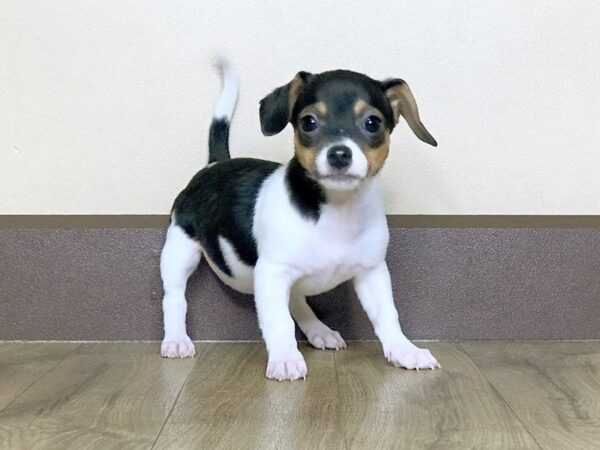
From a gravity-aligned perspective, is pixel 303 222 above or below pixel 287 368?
above

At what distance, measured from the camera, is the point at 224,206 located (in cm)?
216

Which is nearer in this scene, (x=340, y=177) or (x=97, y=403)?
(x=97, y=403)

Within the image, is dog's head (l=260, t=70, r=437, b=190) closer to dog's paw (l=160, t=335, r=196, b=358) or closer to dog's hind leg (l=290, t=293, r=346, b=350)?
dog's hind leg (l=290, t=293, r=346, b=350)

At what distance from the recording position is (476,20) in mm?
2426

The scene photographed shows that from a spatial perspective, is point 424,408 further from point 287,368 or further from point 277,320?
point 277,320

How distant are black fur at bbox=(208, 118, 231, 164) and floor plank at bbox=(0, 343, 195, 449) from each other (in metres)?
0.64

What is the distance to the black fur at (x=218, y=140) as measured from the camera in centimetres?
239

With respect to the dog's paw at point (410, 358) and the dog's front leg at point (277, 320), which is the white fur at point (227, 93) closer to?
the dog's front leg at point (277, 320)

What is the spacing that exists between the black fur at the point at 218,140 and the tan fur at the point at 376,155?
666 mm

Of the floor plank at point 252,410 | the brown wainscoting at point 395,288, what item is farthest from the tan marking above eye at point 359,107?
the floor plank at point 252,410

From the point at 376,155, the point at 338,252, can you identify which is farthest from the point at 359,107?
the point at 338,252

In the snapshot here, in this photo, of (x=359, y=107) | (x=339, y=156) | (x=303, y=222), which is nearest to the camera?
(x=339, y=156)

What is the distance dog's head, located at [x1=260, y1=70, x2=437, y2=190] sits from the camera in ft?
5.78

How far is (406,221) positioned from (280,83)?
58 centimetres
